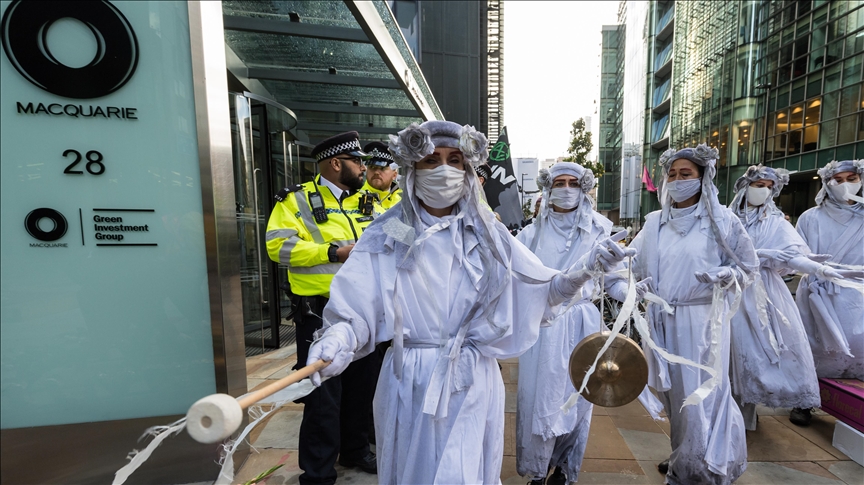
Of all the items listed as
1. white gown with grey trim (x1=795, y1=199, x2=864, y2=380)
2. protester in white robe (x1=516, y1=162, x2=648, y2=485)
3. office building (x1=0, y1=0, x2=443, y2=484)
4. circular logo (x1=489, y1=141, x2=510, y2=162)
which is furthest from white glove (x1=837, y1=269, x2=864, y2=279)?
circular logo (x1=489, y1=141, x2=510, y2=162)

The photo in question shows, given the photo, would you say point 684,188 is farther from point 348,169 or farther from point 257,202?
point 257,202

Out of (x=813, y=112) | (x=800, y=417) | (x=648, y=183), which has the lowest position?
(x=800, y=417)

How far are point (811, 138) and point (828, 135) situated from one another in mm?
1047

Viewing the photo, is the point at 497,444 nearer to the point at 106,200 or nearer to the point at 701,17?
the point at 106,200

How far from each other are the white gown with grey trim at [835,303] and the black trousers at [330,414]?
430 centimetres

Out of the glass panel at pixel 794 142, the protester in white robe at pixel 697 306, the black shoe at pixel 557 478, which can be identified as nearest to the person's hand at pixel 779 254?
the protester in white robe at pixel 697 306

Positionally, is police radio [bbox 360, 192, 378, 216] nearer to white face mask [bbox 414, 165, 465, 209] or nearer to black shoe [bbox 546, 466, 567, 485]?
white face mask [bbox 414, 165, 465, 209]

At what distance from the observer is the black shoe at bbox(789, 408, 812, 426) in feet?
11.9

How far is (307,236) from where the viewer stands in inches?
108

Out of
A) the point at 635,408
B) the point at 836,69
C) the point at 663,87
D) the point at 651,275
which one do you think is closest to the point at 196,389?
the point at 651,275

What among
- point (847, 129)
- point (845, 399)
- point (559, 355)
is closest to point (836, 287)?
point (845, 399)

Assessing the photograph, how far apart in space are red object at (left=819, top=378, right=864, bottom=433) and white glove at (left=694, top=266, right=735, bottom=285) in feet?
6.16

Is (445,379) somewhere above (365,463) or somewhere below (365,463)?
above

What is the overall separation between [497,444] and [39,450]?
9.82 feet
